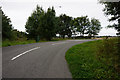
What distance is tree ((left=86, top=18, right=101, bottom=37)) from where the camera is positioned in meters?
62.6

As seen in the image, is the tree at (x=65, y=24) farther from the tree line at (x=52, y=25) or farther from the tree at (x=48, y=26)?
the tree at (x=48, y=26)

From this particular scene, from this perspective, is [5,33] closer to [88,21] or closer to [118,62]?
[118,62]

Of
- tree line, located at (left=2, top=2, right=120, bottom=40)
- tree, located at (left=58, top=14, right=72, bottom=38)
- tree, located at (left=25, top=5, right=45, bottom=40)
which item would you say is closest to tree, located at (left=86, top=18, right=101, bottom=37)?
tree line, located at (left=2, top=2, right=120, bottom=40)

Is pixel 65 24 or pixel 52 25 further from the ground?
pixel 65 24

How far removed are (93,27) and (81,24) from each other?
8.33m

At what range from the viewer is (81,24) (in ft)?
204

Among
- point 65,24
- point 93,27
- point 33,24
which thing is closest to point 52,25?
point 33,24

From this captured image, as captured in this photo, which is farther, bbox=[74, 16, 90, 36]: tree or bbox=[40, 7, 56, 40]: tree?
bbox=[74, 16, 90, 36]: tree

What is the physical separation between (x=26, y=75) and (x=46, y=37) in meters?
27.1

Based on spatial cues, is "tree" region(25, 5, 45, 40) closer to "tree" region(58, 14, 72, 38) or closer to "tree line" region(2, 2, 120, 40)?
"tree line" region(2, 2, 120, 40)

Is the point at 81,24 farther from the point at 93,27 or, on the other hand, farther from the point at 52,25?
the point at 52,25

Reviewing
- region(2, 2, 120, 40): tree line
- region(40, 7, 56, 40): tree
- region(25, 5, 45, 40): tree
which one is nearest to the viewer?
region(2, 2, 120, 40): tree line

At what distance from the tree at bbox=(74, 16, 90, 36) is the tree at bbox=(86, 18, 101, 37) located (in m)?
2.95

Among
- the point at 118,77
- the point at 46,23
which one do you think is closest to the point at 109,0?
the point at 118,77
